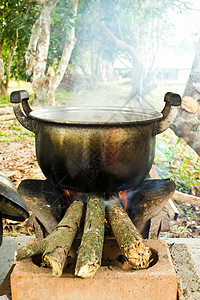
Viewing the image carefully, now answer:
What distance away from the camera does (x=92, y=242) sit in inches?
47.6

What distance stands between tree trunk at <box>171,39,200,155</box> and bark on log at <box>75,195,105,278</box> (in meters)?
1.89

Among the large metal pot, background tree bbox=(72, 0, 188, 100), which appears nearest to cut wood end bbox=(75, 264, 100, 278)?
the large metal pot

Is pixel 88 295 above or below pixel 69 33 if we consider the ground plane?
below

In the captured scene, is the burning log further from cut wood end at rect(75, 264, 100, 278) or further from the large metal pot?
the large metal pot

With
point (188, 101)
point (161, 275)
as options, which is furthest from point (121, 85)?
point (161, 275)

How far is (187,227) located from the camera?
9.59ft

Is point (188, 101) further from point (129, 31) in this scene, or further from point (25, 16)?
point (25, 16)

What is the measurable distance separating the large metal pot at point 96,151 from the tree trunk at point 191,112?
4.69ft

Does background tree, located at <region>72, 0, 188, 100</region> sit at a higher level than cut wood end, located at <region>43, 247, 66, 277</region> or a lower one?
higher

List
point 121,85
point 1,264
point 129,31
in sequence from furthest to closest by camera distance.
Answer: point 121,85 < point 129,31 < point 1,264

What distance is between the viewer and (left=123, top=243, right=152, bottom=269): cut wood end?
46.1 inches

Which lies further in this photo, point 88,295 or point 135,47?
point 135,47

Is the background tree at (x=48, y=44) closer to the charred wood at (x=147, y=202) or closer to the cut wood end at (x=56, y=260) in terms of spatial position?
the charred wood at (x=147, y=202)

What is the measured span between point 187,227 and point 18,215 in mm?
1871
